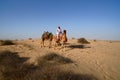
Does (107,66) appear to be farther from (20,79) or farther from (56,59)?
(20,79)

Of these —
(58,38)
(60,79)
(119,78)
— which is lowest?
(119,78)

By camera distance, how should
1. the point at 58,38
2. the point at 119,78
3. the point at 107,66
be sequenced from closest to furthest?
the point at 119,78 → the point at 107,66 → the point at 58,38

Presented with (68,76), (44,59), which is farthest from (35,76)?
(44,59)

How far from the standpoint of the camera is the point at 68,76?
7.72 meters

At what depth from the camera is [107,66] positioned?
12203mm

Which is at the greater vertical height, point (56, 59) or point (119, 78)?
point (56, 59)

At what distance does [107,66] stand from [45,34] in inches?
395

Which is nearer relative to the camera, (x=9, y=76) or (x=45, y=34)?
(x=9, y=76)

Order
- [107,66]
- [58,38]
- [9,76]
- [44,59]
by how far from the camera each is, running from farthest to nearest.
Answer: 1. [58,38]
2. [107,66]
3. [44,59]
4. [9,76]

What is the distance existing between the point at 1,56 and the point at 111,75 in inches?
320

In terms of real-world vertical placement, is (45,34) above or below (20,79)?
above

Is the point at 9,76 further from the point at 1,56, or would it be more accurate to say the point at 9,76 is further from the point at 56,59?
the point at 1,56

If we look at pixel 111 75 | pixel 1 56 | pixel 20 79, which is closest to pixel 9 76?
pixel 20 79

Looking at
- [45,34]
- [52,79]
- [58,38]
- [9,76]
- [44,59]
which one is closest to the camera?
[52,79]
